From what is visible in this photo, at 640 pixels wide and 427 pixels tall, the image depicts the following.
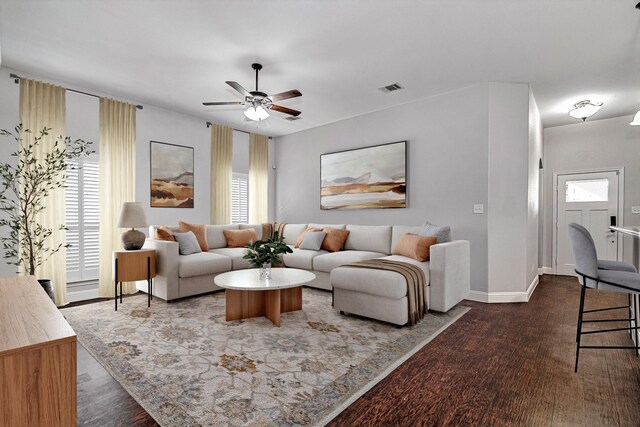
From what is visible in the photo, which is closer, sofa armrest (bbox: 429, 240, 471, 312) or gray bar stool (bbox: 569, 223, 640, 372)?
gray bar stool (bbox: 569, 223, 640, 372)

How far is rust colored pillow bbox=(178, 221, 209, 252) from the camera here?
15.5 ft

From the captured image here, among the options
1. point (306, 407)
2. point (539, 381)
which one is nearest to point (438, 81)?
point (539, 381)

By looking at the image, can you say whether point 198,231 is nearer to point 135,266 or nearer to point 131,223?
point 131,223

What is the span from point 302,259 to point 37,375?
13.0 ft

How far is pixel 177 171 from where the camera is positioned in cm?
530

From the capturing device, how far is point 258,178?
6621 mm

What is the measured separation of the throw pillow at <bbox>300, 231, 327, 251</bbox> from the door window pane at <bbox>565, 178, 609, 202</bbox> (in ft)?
15.4

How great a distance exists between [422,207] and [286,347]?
3.08 metres

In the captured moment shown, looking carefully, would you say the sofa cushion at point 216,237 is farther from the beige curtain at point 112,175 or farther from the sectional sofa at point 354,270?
the beige curtain at point 112,175

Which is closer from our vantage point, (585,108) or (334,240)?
(585,108)

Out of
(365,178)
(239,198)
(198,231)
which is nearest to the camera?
(198,231)

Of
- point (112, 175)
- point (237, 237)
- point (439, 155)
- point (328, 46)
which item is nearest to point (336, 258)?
point (237, 237)

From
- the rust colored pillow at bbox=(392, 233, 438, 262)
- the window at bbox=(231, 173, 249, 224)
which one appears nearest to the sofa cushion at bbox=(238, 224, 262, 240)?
the window at bbox=(231, 173, 249, 224)

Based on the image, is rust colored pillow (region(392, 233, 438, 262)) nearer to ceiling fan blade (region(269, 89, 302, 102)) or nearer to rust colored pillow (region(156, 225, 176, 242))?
ceiling fan blade (region(269, 89, 302, 102))
